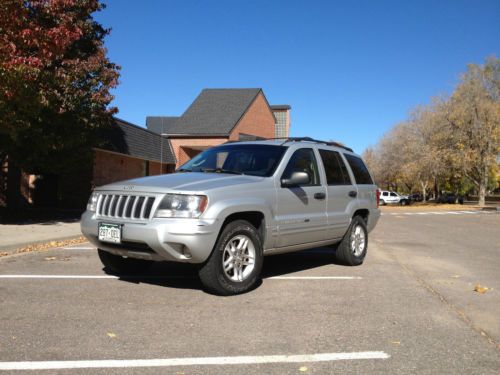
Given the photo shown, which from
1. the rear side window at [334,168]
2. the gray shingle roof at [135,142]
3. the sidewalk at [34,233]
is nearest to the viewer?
the rear side window at [334,168]

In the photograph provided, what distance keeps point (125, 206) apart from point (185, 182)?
2.39 feet

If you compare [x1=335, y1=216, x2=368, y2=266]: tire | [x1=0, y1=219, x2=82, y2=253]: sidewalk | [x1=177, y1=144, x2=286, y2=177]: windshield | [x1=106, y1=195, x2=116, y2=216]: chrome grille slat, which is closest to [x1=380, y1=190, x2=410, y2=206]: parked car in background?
[x1=0, y1=219, x2=82, y2=253]: sidewalk

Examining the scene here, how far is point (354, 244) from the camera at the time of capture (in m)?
7.84

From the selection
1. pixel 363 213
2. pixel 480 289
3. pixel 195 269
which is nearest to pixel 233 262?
pixel 195 269

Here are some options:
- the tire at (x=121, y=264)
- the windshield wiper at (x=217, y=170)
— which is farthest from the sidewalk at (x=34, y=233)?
the windshield wiper at (x=217, y=170)

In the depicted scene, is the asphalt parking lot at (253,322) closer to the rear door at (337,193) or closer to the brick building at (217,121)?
the rear door at (337,193)

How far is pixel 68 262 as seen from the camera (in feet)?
24.8

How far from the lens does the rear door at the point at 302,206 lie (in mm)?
6125

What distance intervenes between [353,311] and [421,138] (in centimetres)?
4024

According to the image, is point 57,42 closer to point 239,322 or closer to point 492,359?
point 239,322

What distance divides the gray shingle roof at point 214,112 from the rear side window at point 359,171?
77.6 feet

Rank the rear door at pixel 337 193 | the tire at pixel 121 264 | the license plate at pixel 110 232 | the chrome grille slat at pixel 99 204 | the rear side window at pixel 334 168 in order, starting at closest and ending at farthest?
the license plate at pixel 110 232 < the chrome grille slat at pixel 99 204 < the tire at pixel 121 264 < the rear door at pixel 337 193 < the rear side window at pixel 334 168

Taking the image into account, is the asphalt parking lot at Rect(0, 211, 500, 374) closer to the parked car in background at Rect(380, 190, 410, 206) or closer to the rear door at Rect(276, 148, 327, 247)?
the rear door at Rect(276, 148, 327, 247)

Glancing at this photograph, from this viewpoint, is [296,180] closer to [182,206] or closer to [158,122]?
[182,206]
